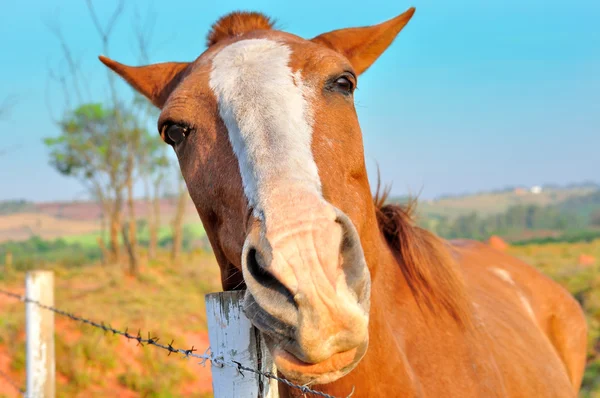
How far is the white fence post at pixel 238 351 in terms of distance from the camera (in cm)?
161

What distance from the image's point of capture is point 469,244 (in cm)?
Answer: 513

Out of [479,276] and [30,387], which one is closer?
[30,387]

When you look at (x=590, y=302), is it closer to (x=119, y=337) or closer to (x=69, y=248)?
Result: (x=119, y=337)

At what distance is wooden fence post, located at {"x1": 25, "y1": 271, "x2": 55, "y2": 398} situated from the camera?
11.8 ft

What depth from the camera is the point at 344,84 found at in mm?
2090

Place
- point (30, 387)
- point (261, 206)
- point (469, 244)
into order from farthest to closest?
point (469, 244) → point (30, 387) → point (261, 206)

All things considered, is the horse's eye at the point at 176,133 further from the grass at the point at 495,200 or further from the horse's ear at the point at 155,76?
the grass at the point at 495,200

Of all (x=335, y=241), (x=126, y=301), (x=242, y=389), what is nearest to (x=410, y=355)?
(x=242, y=389)

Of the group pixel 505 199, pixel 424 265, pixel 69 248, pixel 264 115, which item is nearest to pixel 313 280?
pixel 264 115

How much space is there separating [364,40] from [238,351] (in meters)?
1.64

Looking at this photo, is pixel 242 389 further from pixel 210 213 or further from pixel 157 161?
pixel 157 161

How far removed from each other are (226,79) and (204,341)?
8436 mm

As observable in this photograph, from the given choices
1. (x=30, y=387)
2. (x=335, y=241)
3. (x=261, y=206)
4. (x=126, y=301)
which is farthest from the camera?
(x=126, y=301)

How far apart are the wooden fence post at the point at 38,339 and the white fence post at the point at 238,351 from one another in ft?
8.06
